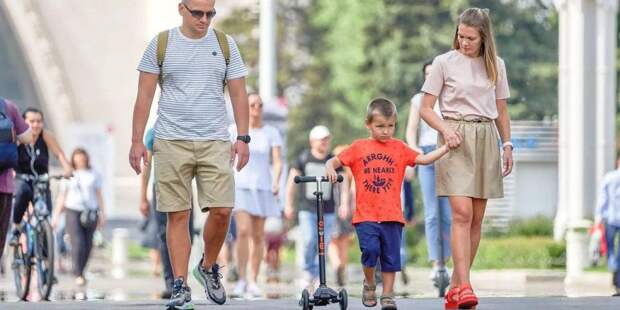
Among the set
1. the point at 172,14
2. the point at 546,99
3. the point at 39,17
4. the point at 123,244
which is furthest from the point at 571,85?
the point at 39,17

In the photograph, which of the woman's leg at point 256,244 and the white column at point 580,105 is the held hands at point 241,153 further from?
the white column at point 580,105

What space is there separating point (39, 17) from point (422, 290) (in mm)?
46945

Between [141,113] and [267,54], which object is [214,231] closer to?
[141,113]

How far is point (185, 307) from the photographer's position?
1123 cm

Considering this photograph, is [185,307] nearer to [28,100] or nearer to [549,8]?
[549,8]

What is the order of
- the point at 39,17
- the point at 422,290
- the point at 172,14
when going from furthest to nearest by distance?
the point at 39,17 → the point at 172,14 → the point at 422,290

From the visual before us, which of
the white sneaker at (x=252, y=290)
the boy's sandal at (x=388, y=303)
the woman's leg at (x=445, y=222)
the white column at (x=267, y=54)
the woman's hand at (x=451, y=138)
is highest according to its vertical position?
the white column at (x=267, y=54)

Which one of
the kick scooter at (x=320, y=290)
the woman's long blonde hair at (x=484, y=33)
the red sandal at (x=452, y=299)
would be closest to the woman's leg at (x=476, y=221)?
the red sandal at (x=452, y=299)

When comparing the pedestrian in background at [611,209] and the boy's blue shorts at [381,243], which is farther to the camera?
the pedestrian in background at [611,209]

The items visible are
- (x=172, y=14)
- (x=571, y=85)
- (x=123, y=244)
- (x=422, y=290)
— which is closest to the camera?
(x=422, y=290)

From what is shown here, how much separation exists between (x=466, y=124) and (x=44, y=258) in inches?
221

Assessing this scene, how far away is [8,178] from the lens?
13.7m

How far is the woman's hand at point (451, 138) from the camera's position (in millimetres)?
11242

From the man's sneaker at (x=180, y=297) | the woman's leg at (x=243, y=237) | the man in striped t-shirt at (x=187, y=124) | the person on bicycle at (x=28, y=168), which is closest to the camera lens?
the man's sneaker at (x=180, y=297)
